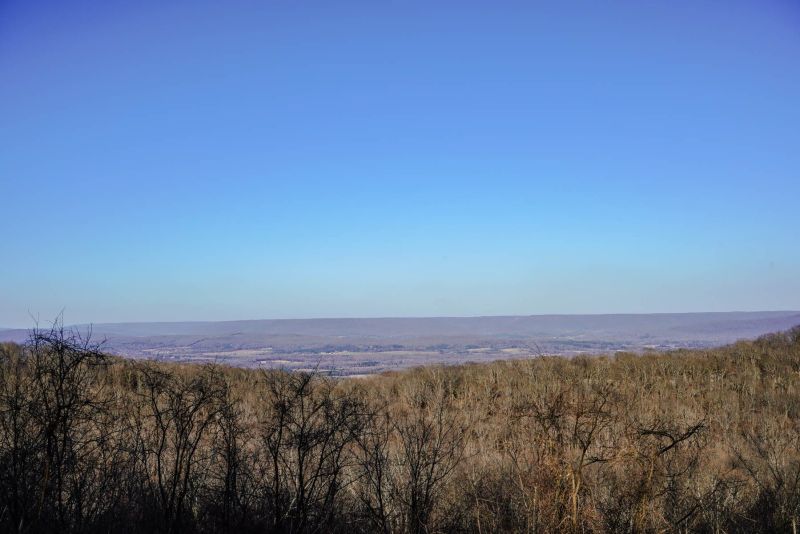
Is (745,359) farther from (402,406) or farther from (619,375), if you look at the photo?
(402,406)

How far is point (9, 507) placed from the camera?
18.4 ft

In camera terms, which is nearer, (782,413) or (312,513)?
(312,513)

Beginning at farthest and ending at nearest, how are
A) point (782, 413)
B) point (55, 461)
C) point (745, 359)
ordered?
point (745, 359) < point (782, 413) < point (55, 461)

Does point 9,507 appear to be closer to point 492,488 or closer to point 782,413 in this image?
point 492,488

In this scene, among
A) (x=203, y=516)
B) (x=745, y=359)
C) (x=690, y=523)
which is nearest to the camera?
(x=203, y=516)

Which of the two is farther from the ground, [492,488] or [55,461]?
[55,461]

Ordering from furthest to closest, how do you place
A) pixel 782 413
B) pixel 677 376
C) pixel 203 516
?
pixel 677 376 → pixel 782 413 → pixel 203 516

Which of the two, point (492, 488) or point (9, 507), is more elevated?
point (9, 507)

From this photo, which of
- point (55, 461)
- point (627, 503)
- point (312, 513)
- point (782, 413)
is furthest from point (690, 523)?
point (782, 413)

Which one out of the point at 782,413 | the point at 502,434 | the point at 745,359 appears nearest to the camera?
the point at 502,434

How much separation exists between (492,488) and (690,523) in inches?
103

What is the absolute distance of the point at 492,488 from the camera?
28.0 ft

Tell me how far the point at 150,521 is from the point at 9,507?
133 centimetres

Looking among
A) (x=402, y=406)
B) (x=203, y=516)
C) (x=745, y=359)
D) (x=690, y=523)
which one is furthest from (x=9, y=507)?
(x=745, y=359)
